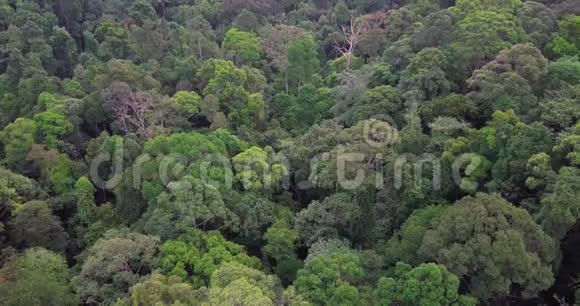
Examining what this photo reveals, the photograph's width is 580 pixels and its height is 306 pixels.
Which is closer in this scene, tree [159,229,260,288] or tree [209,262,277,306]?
tree [209,262,277,306]

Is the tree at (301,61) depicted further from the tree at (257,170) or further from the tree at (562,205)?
the tree at (562,205)

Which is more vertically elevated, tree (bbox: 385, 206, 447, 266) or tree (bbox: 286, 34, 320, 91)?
tree (bbox: 286, 34, 320, 91)

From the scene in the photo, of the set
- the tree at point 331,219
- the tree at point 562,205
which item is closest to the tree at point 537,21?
the tree at point 562,205

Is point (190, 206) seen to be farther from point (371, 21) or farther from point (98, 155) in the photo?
point (371, 21)

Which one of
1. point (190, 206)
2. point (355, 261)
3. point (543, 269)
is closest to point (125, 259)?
point (190, 206)

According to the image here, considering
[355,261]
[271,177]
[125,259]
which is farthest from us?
[271,177]

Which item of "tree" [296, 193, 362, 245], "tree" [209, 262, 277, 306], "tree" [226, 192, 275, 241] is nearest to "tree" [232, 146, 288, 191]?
"tree" [226, 192, 275, 241]

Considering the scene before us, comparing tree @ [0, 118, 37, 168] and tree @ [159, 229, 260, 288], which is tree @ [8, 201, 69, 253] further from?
tree @ [159, 229, 260, 288]
